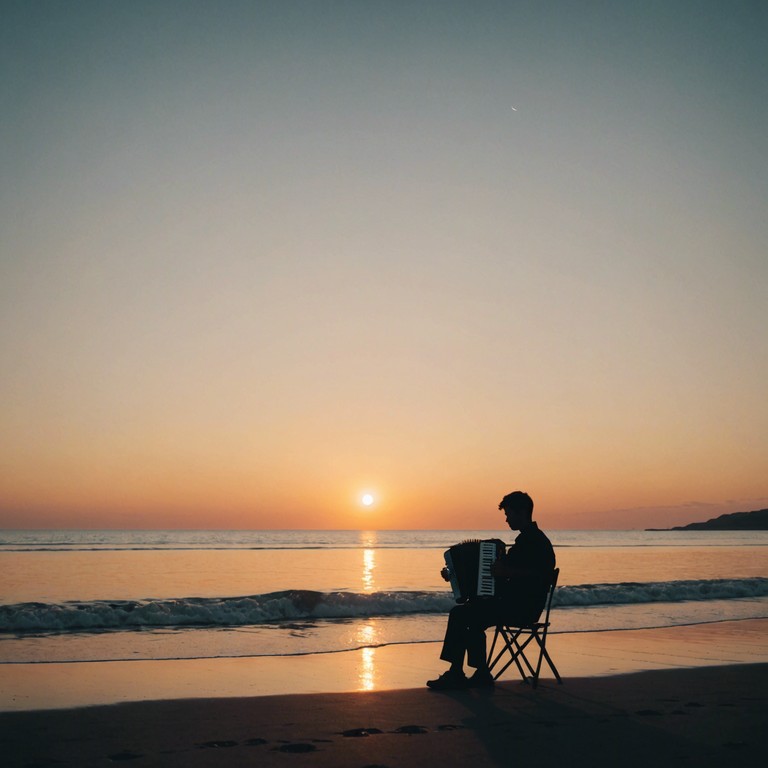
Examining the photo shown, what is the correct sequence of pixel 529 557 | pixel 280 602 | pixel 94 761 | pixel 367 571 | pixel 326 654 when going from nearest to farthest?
pixel 94 761 → pixel 529 557 → pixel 326 654 → pixel 280 602 → pixel 367 571

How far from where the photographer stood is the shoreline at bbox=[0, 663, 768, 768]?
5312 millimetres

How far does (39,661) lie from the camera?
1055 cm

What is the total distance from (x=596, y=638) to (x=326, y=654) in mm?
4562

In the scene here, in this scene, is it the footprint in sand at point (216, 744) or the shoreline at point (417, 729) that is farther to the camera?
the footprint in sand at point (216, 744)

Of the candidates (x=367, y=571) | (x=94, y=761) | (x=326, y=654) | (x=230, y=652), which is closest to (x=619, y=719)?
(x=94, y=761)

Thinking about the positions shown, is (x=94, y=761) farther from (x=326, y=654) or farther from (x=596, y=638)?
(x=596, y=638)

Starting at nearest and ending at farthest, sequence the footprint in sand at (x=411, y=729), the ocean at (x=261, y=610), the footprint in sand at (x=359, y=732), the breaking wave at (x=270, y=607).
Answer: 1. the footprint in sand at (x=359, y=732)
2. the footprint in sand at (x=411, y=729)
3. the ocean at (x=261, y=610)
4. the breaking wave at (x=270, y=607)

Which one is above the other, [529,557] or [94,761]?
[529,557]

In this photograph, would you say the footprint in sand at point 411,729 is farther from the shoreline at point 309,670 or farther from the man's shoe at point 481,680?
the man's shoe at point 481,680

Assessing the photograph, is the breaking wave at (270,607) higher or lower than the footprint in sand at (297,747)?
lower

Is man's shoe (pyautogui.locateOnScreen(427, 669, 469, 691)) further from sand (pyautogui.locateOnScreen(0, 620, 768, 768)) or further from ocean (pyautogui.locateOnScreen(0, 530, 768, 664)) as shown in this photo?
ocean (pyautogui.locateOnScreen(0, 530, 768, 664))

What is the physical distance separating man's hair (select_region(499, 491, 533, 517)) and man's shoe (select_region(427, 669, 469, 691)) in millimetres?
1755

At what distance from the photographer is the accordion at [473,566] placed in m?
8.07

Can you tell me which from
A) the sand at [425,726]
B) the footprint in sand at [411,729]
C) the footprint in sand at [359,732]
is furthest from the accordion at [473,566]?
the footprint in sand at [359,732]
